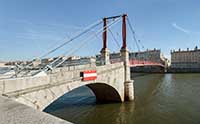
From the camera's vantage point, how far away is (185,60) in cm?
8281

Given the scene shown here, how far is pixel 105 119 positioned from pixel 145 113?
287cm

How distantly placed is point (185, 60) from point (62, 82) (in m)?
86.8

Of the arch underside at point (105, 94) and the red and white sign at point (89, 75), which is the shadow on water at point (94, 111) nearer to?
the arch underside at point (105, 94)

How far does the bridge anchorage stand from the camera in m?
5.73

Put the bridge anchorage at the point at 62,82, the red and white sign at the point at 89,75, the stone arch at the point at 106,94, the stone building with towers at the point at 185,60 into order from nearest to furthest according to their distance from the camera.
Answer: the bridge anchorage at the point at 62,82 → the red and white sign at the point at 89,75 → the stone arch at the point at 106,94 → the stone building with towers at the point at 185,60

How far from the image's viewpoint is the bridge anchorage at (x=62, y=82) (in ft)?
18.8

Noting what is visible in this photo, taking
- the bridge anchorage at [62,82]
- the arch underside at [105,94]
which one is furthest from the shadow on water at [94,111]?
the bridge anchorage at [62,82]

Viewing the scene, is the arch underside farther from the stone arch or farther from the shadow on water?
the shadow on water

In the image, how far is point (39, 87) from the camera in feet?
21.2

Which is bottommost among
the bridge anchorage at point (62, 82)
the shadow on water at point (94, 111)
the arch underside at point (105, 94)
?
the shadow on water at point (94, 111)

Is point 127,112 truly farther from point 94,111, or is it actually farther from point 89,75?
point 89,75

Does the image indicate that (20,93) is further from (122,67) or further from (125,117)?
(122,67)

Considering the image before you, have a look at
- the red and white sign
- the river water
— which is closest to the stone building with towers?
the river water

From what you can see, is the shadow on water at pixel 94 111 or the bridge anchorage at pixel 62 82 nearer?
the bridge anchorage at pixel 62 82
